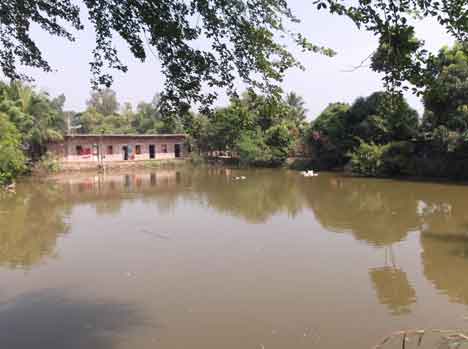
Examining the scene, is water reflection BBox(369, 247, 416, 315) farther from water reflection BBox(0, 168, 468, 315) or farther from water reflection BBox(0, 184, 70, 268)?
water reflection BBox(0, 184, 70, 268)

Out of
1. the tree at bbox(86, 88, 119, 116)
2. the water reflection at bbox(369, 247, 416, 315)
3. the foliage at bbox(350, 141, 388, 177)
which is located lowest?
the water reflection at bbox(369, 247, 416, 315)

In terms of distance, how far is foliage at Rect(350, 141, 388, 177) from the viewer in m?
19.2

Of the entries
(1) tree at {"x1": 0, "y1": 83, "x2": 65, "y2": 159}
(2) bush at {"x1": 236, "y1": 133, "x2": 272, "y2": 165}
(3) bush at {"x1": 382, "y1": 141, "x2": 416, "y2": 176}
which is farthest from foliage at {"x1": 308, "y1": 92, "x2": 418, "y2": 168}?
(1) tree at {"x1": 0, "y1": 83, "x2": 65, "y2": 159}

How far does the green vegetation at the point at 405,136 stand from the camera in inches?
621

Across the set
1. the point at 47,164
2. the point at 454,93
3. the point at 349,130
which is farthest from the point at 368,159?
the point at 47,164

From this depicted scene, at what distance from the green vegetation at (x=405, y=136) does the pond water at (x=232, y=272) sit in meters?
3.78

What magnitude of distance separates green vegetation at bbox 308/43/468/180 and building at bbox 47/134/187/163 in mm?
12533

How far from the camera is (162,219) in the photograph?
11.4m

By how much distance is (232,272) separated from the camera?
6637mm

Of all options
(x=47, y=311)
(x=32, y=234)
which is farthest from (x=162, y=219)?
(x=47, y=311)

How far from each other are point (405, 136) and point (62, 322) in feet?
60.2

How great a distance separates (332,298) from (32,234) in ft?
24.6

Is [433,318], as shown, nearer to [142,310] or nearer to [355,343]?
[355,343]

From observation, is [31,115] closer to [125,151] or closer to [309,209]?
[125,151]
